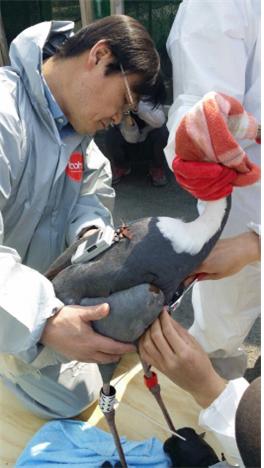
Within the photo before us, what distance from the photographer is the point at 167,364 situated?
3.73ft

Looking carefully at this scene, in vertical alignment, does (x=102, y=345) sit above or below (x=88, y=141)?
below

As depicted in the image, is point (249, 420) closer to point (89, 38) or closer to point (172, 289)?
point (172, 289)

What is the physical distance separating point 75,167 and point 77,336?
1.74 feet

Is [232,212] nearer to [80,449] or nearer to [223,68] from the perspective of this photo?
[223,68]

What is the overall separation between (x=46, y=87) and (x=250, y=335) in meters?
1.41

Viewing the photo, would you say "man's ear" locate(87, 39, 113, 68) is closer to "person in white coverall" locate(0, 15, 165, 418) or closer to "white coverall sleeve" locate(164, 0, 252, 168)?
"person in white coverall" locate(0, 15, 165, 418)

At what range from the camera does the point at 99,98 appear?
1335 millimetres

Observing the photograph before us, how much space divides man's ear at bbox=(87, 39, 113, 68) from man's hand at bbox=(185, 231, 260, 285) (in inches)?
20.9

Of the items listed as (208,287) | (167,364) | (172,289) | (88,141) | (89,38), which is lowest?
(208,287)

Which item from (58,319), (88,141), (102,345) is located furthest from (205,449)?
(88,141)

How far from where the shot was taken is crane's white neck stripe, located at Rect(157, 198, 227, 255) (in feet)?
3.67

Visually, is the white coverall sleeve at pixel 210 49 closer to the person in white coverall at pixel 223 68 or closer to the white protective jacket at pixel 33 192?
the person in white coverall at pixel 223 68

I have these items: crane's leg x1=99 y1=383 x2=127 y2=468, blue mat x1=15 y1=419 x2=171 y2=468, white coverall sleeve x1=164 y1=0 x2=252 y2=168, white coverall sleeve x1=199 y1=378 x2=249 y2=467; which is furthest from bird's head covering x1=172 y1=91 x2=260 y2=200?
blue mat x1=15 y1=419 x2=171 y2=468

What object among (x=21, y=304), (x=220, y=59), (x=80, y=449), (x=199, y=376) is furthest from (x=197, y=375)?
(x=220, y=59)
